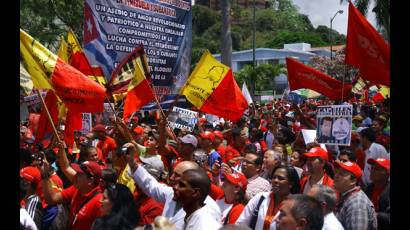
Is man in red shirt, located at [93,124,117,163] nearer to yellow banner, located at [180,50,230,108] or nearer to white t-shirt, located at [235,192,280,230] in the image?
yellow banner, located at [180,50,230,108]

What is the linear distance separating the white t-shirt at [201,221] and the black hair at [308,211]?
29.5 inches

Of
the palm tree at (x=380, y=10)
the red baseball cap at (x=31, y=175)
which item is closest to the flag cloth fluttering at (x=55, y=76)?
the red baseball cap at (x=31, y=175)

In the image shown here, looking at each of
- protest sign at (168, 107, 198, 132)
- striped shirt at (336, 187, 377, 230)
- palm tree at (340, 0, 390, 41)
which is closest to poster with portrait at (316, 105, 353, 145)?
striped shirt at (336, 187, 377, 230)

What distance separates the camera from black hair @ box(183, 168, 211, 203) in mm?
4219

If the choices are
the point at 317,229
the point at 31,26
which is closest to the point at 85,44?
the point at 317,229

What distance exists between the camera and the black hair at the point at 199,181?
4.22m

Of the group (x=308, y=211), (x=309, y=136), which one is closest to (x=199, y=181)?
(x=308, y=211)

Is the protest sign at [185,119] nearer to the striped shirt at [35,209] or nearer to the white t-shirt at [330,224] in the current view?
the striped shirt at [35,209]

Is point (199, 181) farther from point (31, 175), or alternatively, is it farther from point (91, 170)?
point (31, 175)

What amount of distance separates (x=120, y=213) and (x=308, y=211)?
1.47 m

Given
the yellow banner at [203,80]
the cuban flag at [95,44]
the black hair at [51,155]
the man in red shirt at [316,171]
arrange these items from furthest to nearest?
the yellow banner at [203,80]
the cuban flag at [95,44]
the black hair at [51,155]
the man in red shirt at [316,171]

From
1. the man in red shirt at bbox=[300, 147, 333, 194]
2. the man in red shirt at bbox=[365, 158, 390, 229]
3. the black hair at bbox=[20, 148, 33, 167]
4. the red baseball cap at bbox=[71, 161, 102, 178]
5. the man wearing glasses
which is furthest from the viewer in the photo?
the black hair at bbox=[20, 148, 33, 167]

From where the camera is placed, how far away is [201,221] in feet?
13.4

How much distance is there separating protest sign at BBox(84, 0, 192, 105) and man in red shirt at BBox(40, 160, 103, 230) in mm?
4827
